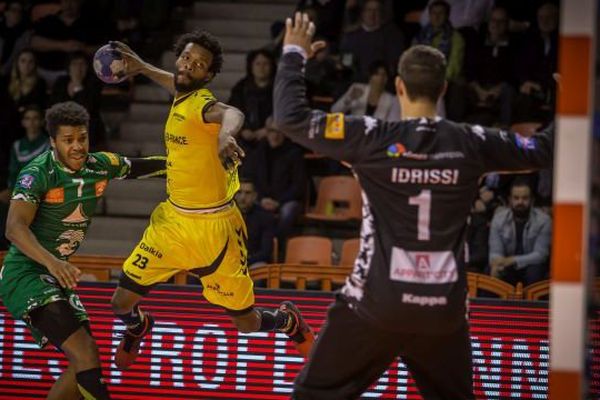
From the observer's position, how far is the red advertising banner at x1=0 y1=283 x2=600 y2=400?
25.2 feet

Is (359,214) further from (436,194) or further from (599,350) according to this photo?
(436,194)

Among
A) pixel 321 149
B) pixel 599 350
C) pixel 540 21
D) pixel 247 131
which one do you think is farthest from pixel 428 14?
pixel 321 149

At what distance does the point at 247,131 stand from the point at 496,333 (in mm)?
4540

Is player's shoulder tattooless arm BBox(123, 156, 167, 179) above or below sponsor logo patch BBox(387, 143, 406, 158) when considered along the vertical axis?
above

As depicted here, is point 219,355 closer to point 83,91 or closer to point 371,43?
point 83,91

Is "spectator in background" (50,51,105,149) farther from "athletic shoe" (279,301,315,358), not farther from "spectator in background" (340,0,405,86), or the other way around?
"athletic shoe" (279,301,315,358)

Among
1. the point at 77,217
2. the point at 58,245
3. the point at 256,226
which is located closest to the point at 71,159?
the point at 77,217

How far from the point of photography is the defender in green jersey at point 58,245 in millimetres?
6329

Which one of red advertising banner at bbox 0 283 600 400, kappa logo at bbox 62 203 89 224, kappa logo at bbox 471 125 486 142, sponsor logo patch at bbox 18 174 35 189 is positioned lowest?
red advertising banner at bbox 0 283 600 400

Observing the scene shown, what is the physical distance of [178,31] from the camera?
13.9 m

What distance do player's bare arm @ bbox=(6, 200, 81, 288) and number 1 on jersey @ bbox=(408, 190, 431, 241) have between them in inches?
83.6

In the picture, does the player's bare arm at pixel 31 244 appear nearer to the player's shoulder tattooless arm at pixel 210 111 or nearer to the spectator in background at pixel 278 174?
the player's shoulder tattooless arm at pixel 210 111

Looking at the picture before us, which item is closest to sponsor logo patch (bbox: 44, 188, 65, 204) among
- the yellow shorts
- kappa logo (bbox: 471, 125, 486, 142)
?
the yellow shorts

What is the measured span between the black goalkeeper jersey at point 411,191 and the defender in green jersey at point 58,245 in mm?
1863
